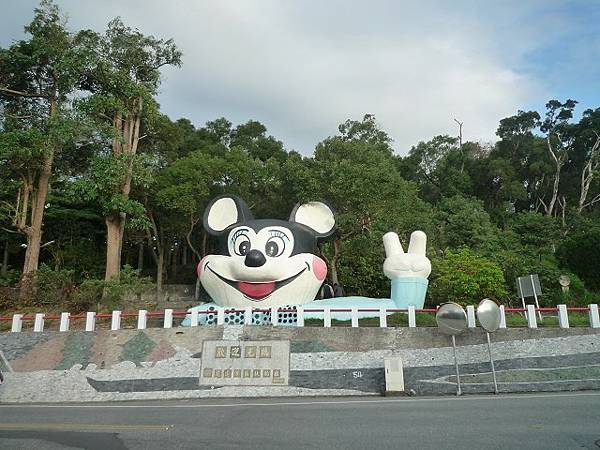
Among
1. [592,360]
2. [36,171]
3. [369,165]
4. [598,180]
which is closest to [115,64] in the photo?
[36,171]

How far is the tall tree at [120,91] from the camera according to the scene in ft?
74.4

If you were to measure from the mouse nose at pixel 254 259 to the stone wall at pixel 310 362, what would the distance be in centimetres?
208

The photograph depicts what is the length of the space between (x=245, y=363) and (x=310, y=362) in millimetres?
1667

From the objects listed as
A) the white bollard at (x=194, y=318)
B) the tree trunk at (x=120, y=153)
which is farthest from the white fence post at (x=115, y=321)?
the tree trunk at (x=120, y=153)

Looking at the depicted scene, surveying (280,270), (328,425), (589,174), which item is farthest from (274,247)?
(589,174)

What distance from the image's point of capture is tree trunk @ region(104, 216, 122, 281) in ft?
74.1

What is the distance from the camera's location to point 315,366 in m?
12.6

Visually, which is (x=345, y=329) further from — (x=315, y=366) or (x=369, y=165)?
(x=369, y=165)

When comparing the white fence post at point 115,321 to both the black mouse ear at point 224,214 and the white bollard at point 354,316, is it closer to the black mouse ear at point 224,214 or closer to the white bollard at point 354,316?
the black mouse ear at point 224,214

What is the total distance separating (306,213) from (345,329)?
17.0ft

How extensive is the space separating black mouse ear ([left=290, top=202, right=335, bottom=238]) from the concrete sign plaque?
202 inches

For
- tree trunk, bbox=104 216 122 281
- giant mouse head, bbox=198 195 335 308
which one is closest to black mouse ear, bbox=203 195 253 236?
giant mouse head, bbox=198 195 335 308

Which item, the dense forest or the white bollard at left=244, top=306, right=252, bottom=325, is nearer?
the white bollard at left=244, top=306, right=252, bottom=325

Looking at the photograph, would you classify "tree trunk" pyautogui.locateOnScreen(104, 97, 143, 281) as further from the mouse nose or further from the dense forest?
the mouse nose
